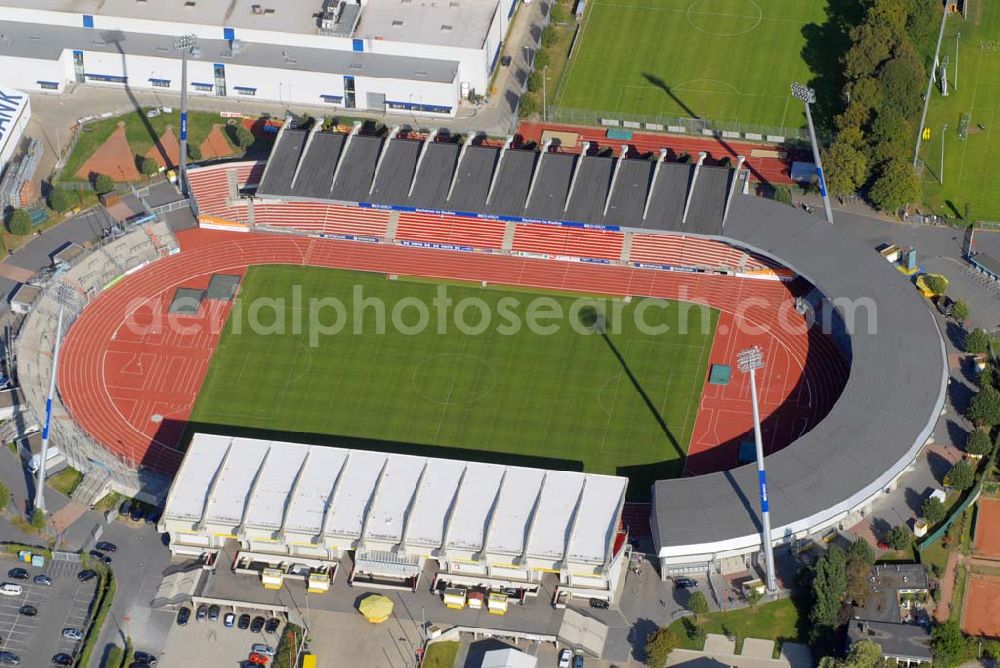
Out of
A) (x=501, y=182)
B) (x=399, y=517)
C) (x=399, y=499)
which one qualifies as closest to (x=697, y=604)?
(x=399, y=517)

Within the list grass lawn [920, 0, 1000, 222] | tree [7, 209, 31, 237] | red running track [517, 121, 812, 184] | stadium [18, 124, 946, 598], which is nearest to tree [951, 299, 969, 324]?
stadium [18, 124, 946, 598]

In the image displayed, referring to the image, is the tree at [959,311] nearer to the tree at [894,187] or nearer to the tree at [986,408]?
the tree at [986,408]

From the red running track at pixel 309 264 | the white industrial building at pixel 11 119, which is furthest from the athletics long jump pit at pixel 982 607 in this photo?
the white industrial building at pixel 11 119

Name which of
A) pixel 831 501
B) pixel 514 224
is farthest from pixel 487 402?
pixel 831 501

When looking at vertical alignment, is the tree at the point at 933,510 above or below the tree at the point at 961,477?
below

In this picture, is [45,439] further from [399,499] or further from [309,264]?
[309,264]
